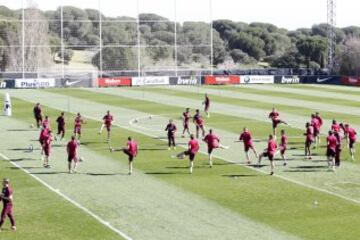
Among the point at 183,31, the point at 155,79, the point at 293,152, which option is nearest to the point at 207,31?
the point at 183,31

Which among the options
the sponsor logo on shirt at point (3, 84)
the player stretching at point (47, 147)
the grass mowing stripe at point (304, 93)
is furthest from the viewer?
the sponsor logo on shirt at point (3, 84)

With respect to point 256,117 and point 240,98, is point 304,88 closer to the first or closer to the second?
point 240,98

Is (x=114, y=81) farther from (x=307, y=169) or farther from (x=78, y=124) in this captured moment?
(x=307, y=169)

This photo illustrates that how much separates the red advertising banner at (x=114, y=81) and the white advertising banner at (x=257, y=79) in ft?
46.7

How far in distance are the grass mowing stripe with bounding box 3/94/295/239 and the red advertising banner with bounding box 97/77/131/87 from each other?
51.6 meters

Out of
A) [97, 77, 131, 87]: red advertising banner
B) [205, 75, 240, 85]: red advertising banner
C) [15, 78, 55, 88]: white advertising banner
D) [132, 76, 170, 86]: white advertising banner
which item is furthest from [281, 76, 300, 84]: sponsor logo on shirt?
[15, 78, 55, 88]: white advertising banner

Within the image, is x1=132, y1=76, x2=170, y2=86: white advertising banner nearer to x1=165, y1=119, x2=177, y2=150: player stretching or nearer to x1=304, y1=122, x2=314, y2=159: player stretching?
x1=165, y1=119, x2=177, y2=150: player stretching

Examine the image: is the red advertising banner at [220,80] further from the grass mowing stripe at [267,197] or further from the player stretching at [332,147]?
the grass mowing stripe at [267,197]

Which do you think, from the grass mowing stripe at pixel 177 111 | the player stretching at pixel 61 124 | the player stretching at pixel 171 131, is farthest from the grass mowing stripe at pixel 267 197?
the player stretching at pixel 61 124

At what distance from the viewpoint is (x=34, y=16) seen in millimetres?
104812

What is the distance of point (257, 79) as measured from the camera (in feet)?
298

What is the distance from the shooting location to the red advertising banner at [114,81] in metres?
85.4

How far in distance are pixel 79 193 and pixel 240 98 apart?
43833mm

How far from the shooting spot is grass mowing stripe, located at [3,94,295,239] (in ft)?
69.9
